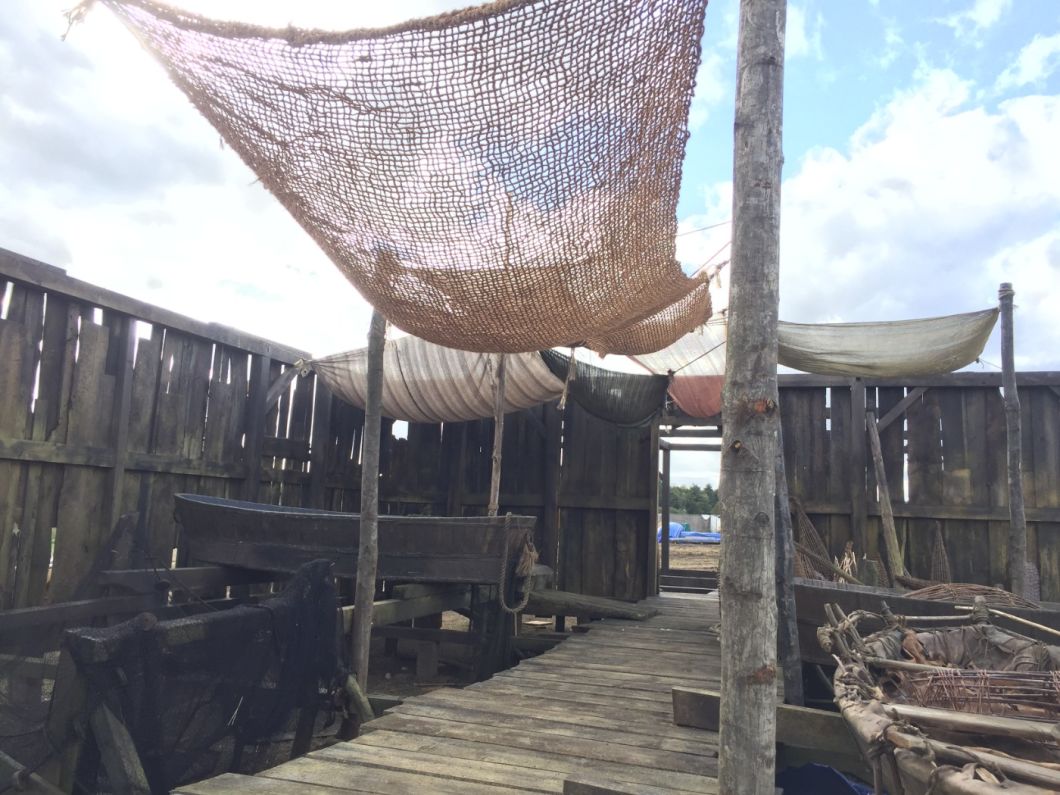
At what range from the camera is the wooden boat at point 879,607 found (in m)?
3.99

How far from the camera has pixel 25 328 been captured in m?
5.00

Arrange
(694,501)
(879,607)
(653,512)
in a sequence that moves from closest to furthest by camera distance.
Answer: (879,607) → (653,512) → (694,501)

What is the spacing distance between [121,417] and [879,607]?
5582 mm

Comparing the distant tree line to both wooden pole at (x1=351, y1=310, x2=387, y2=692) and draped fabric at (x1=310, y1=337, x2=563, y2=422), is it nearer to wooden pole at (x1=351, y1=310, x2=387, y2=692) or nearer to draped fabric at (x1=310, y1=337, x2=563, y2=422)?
draped fabric at (x1=310, y1=337, x2=563, y2=422)

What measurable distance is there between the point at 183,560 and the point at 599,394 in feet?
13.6

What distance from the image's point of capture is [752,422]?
74.2 inches

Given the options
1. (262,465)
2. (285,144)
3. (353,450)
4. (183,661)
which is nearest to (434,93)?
(285,144)

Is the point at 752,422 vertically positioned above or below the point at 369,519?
above

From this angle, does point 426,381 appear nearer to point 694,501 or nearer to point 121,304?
point 121,304

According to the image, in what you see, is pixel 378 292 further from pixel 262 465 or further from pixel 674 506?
pixel 674 506

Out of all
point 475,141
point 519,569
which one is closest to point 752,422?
point 475,141

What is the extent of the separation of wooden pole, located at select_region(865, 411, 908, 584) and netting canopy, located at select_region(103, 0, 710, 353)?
4.43m

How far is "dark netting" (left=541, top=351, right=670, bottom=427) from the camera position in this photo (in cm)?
→ 730

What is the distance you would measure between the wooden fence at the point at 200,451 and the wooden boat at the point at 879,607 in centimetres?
315
